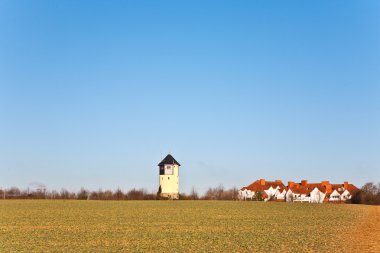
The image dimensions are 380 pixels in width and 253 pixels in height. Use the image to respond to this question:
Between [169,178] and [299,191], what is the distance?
41.7m

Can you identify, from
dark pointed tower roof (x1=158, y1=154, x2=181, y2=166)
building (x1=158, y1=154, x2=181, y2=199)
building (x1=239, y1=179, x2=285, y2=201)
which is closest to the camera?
building (x1=158, y1=154, x2=181, y2=199)

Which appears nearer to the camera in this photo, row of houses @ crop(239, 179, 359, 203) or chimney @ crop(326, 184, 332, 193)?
row of houses @ crop(239, 179, 359, 203)

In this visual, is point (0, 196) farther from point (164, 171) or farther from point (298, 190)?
point (298, 190)

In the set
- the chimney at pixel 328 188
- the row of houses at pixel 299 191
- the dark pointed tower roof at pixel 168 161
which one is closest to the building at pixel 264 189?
the row of houses at pixel 299 191

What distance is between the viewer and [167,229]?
34.1 m

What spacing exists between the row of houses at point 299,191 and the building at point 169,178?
81.6ft

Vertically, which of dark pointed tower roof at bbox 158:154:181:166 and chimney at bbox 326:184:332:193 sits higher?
dark pointed tower roof at bbox 158:154:181:166

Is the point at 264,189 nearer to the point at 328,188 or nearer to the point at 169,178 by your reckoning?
the point at 328,188

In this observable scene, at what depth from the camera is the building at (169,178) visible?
113 metres

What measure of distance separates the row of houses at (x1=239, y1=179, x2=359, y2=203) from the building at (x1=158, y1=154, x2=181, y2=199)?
24872 millimetres

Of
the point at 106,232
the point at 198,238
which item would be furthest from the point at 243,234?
the point at 106,232

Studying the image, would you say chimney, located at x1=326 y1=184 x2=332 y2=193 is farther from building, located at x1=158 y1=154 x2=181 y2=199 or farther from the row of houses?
building, located at x1=158 y1=154 x2=181 y2=199

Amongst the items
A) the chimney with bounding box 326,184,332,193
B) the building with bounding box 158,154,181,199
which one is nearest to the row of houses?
the chimney with bounding box 326,184,332,193

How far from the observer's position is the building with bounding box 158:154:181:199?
113125 mm
